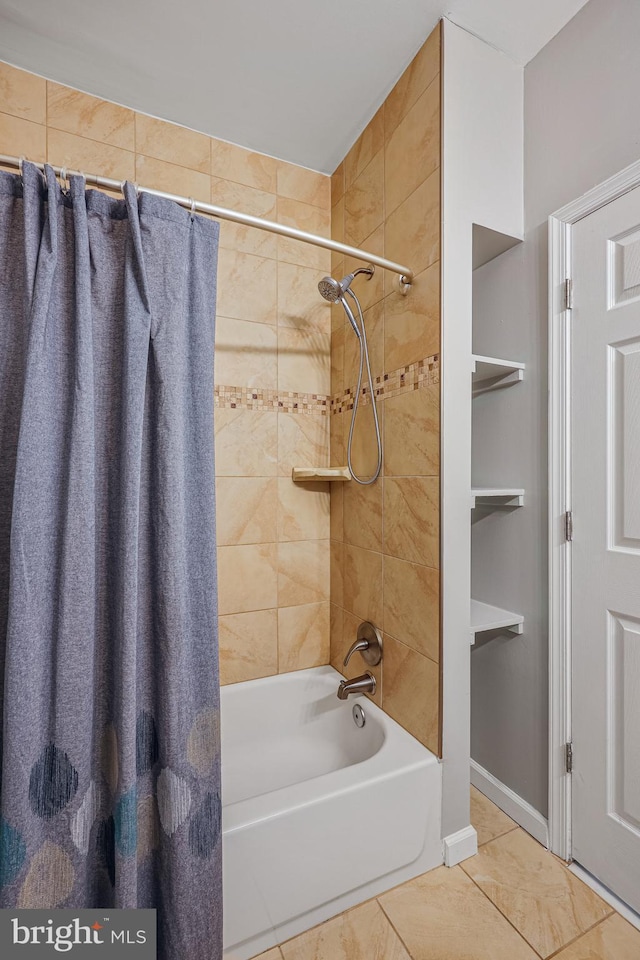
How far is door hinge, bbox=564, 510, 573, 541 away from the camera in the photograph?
4.39ft

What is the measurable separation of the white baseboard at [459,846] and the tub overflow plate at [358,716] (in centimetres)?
40

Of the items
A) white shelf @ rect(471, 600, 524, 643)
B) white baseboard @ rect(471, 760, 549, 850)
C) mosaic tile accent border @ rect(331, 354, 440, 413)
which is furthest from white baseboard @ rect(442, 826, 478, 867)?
mosaic tile accent border @ rect(331, 354, 440, 413)

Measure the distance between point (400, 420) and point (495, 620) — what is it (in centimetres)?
74

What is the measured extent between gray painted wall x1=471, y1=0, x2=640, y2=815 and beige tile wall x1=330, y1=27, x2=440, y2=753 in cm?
36

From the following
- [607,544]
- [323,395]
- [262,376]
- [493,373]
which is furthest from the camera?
[323,395]

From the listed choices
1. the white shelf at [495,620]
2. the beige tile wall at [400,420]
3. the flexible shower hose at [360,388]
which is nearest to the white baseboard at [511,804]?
the beige tile wall at [400,420]

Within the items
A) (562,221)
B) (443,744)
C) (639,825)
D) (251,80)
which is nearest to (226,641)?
(443,744)

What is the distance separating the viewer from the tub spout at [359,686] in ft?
5.33

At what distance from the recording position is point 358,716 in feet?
5.37

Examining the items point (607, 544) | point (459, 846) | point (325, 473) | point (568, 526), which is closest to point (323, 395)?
point (325, 473)

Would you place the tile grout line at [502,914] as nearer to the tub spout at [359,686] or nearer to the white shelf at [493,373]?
the tub spout at [359,686]

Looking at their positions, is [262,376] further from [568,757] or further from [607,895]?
[607,895]

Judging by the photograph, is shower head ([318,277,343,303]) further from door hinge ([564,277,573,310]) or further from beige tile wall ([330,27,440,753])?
door hinge ([564,277,573,310])

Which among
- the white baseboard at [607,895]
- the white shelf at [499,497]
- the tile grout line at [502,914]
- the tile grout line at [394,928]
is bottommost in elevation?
the tile grout line at [394,928]
